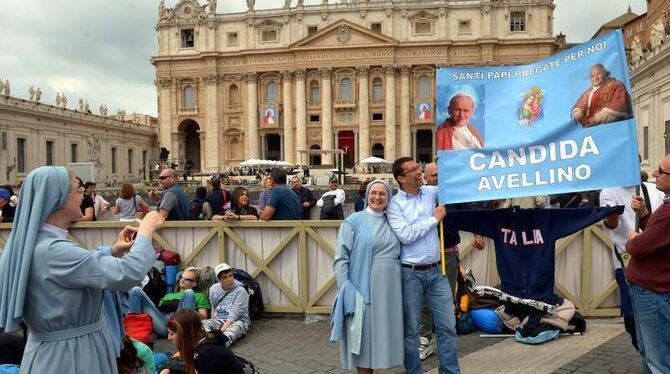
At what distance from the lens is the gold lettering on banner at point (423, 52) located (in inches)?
2232

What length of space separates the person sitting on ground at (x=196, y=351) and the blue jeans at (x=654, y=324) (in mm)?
3250

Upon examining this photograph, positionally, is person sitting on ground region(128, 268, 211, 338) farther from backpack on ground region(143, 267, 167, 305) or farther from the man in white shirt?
the man in white shirt

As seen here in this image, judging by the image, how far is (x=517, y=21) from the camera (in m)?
56.9

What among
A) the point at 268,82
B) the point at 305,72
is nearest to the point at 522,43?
the point at 305,72

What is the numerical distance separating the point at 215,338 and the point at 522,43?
5770cm

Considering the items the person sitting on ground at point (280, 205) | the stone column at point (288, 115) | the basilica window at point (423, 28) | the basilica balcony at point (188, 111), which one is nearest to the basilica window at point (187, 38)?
the basilica balcony at point (188, 111)

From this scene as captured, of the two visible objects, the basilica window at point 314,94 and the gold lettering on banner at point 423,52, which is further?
the basilica window at point 314,94

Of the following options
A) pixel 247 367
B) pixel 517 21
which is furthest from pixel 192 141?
pixel 247 367

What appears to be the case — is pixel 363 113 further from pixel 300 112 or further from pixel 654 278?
pixel 654 278

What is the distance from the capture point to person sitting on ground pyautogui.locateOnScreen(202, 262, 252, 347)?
21.6 ft

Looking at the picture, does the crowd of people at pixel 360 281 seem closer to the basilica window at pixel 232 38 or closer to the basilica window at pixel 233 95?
the basilica window at pixel 233 95

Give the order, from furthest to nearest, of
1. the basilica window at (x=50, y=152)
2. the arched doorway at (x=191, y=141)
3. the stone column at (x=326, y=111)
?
the arched doorway at (x=191, y=141) → the stone column at (x=326, y=111) → the basilica window at (x=50, y=152)

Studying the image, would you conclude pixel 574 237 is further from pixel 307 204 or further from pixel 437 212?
pixel 307 204

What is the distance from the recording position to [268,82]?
60.3m
